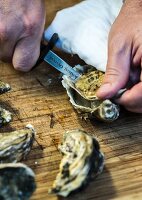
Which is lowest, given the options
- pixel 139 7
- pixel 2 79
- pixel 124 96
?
pixel 2 79

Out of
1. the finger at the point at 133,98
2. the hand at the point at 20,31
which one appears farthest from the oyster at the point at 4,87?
the finger at the point at 133,98

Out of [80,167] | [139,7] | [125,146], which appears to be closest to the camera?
[80,167]

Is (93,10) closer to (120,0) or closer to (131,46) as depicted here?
(120,0)

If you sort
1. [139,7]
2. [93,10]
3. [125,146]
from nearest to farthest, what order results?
1. [125,146]
2. [139,7]
3. [93,10]

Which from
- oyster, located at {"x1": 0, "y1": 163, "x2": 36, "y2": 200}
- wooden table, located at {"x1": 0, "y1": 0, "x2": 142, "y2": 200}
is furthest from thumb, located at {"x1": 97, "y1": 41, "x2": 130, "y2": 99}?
oyster, located at {"x1": 0, "y1": 163, "x2": 36, "y2": 200}

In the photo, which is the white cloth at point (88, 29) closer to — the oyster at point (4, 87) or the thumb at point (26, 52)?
the thumb at point (26, 52)

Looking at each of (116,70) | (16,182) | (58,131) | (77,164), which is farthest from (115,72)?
(16,182)

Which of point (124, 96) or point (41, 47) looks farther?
point (41, 47)

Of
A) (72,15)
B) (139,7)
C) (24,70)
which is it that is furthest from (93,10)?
(24,70)
